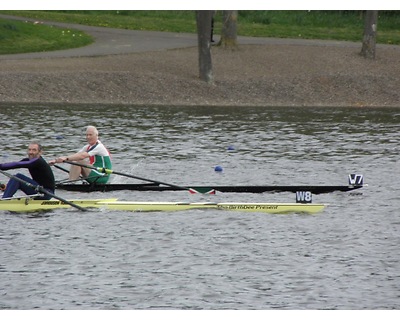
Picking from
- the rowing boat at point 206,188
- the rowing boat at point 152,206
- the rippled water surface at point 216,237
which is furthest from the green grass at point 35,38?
the rowing boat at point 152,206

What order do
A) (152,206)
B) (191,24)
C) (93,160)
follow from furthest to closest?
1. (191,24)
2. (93,160)
3. (152,206)

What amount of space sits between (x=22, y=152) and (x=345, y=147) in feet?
31.8

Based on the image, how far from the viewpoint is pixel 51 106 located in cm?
4016

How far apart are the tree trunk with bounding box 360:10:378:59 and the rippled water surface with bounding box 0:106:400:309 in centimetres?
1405

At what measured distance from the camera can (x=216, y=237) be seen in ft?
67.8

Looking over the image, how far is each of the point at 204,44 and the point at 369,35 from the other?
8.60 meters

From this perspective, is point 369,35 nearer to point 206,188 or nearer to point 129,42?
point 129,42

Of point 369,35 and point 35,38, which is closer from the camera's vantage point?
point 369,35

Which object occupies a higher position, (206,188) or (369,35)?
(369,35)

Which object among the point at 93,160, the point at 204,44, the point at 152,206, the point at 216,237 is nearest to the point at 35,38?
the point at 204,44

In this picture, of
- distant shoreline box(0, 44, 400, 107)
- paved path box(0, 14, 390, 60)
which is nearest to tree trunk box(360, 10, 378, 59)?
distant shoreline box(0, 44, 400, 107)

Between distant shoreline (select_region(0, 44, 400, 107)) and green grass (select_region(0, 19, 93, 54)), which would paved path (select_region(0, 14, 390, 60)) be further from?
distant shoreline (select_region(0, 44, 400, 107))

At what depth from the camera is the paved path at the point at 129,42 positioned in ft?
156

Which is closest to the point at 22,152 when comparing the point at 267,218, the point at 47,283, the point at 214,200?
the point at 214,200
